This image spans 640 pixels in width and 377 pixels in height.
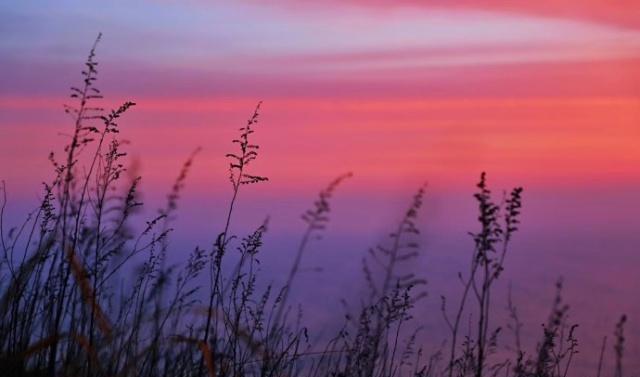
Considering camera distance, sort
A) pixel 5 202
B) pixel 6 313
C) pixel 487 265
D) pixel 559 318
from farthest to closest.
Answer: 1. pixel 5 202
2. pixel 6 313
3. pixel 559 318
4. pixel 487 265

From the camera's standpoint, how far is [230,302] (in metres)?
4.21

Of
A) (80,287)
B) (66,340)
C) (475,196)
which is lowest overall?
(66,340)

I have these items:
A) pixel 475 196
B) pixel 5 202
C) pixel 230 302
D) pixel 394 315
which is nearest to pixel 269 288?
pixel 230 302

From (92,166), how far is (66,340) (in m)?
0.75

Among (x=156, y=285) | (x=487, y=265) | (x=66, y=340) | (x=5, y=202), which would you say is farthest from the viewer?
(x=5, y=202)

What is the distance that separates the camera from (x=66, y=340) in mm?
3992

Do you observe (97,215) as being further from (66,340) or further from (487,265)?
(487,265)

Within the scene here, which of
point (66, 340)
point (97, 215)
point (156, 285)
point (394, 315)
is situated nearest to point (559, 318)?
point (394, 315)

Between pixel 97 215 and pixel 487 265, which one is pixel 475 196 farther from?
pixel 97 215

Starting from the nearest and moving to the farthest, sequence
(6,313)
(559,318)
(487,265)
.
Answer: (487,265), (559,318), (6,313)

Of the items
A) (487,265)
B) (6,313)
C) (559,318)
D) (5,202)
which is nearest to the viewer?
(487,265)

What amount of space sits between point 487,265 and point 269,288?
6.84 feet

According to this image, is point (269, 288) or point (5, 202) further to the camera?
point (5, 202)

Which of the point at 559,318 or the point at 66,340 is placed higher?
the point at 559,318
